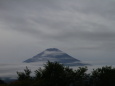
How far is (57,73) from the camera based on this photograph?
270 feet

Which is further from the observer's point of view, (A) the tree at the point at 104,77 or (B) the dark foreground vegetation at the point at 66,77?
(A) the tree at the point at 104,77

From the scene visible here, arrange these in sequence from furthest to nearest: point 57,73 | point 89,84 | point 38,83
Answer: point 89,84 < point 57,73 < point 38,83

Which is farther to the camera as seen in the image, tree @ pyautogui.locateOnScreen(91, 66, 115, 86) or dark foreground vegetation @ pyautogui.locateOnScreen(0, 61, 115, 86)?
tree @ pyautogui.locateOnScreen(91, 66, 115, 86)

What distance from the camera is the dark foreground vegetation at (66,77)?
80250 mm

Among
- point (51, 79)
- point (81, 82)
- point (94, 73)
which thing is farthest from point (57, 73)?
point (94, 73)

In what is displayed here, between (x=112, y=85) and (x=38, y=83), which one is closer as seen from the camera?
(x=38, y=83)

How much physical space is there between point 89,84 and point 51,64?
14.1 meters

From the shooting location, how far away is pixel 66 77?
82.1 m

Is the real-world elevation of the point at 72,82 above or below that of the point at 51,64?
below

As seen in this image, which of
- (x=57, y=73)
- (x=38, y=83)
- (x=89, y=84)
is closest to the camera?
(x=38, y=83)

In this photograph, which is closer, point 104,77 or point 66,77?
point 66,77

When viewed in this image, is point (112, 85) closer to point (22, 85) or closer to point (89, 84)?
point (89, 84)

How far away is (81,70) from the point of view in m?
86.8

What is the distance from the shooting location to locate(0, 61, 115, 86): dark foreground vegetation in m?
80.2
